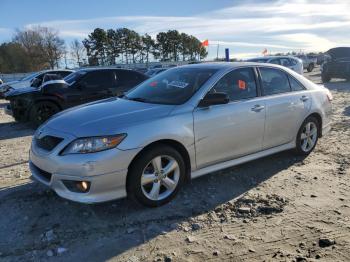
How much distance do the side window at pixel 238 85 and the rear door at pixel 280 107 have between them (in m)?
0.22

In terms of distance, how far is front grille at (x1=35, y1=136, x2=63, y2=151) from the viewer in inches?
165

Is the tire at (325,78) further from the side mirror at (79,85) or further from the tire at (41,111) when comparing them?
the tire at (41,111)

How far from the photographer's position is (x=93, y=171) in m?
3.87

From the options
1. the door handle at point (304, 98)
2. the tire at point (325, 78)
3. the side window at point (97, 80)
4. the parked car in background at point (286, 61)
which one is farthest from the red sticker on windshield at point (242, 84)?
the tire at point (325, 78)

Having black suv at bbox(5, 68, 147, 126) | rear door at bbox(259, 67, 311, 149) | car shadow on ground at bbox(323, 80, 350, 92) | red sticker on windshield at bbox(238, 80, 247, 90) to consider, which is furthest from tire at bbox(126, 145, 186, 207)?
car shadow on ground at bbox(323, 80, 350, 92)

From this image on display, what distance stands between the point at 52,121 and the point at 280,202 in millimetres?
2912

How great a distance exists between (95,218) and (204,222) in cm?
119

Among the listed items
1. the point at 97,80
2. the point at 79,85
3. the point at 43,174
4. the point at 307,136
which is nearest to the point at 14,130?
the point at 79,85

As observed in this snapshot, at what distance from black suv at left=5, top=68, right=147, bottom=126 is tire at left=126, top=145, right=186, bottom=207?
6280 mm

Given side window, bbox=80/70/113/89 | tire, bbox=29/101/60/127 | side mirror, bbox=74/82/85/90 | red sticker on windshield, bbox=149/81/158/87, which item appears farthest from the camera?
side window, bbox=80/70/113/89

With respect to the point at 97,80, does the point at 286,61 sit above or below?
below

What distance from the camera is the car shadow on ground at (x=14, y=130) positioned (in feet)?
31.1

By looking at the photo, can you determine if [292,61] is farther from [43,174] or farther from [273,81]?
[43,174]

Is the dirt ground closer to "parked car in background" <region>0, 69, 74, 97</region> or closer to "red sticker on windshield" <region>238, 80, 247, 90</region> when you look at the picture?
"red sticker on windshield" <region>238, 80, 247, 90</region>
